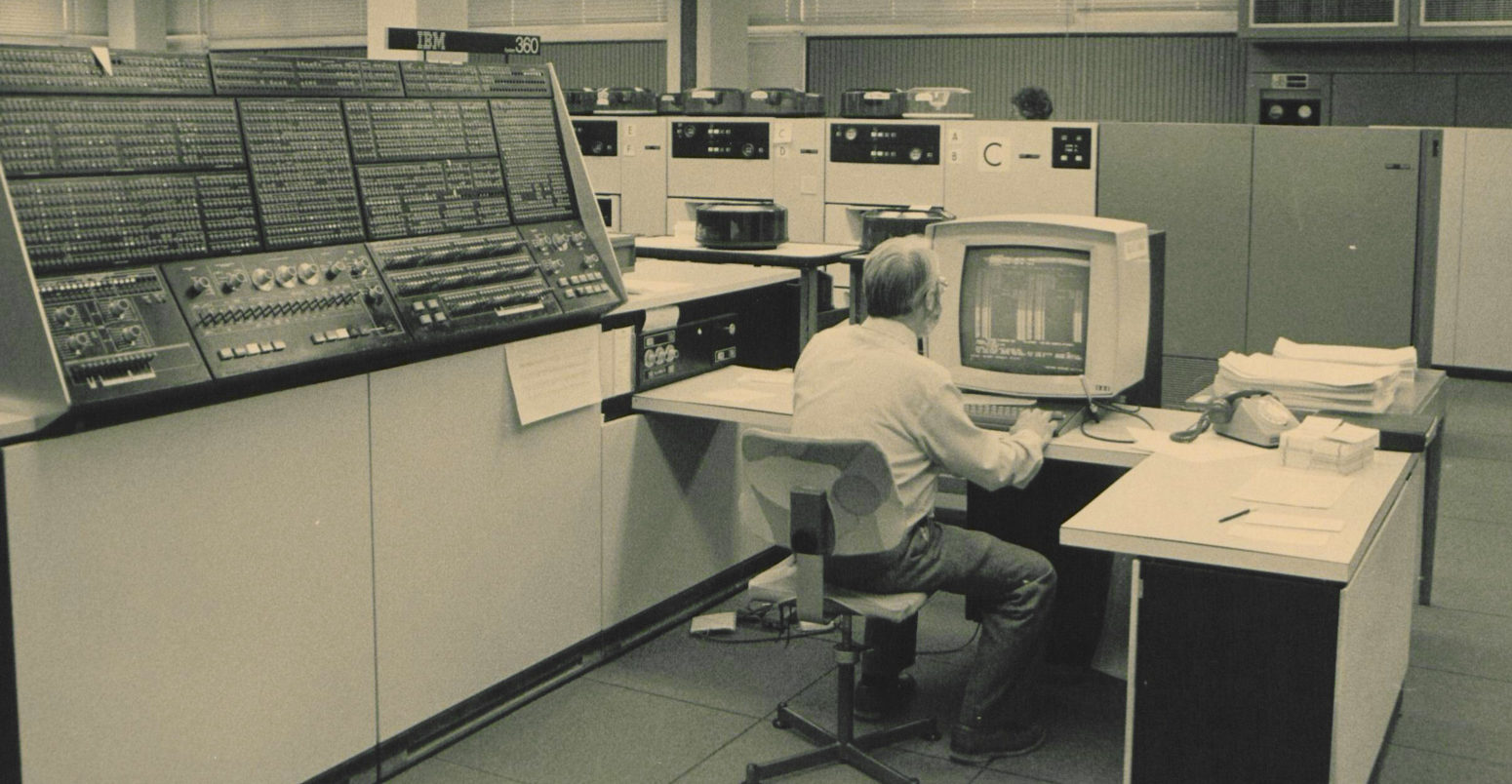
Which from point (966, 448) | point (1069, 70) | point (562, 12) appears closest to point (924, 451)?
point (966, 448)

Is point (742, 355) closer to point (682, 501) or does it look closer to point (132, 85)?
point (682, 501)

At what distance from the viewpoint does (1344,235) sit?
5.48 metres

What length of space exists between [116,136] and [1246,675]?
2030mm

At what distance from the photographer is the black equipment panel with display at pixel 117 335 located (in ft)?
7.06

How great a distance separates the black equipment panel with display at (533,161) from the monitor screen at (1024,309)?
94 centimetres

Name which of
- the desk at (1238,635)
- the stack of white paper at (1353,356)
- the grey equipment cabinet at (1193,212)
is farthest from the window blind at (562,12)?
the desk at (1238,635)

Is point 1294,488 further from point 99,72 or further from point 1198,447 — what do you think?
point 99,72

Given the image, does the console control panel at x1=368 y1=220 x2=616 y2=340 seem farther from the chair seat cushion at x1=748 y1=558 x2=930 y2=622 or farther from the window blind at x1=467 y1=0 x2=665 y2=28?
the window blind at x1=467 y1=0 x2=665 y2=28

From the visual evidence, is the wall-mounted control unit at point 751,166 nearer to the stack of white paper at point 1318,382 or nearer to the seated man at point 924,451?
the stack of white paper at point 1318,382

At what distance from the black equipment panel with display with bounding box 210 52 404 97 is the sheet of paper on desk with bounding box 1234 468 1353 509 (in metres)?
1.84

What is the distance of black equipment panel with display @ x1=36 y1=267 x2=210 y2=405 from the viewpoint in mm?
2152

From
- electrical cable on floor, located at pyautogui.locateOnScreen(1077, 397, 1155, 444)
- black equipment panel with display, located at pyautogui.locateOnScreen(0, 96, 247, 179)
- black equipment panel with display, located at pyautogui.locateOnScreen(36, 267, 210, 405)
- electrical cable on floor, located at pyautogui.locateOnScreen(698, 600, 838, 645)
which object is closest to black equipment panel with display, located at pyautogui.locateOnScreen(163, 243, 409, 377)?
black equipment panel with display, located at pyautogui.locateOnScreen(36, 267, 210, 405)

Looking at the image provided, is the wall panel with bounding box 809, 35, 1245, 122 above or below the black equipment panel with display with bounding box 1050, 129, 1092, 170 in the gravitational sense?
above

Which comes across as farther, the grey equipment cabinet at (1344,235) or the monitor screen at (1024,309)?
the grey equipment cabinet at (1344,235)
